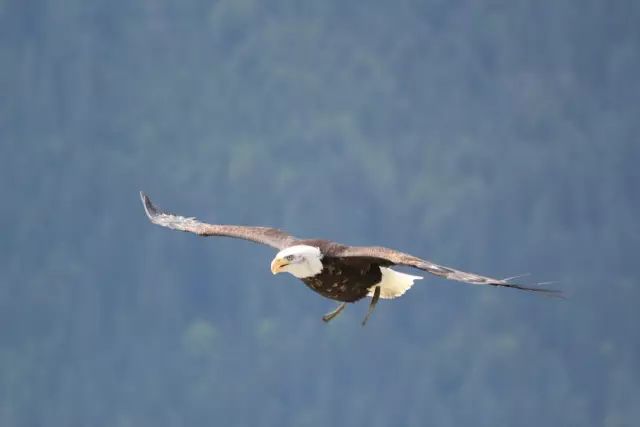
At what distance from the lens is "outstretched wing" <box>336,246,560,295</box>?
14250 millimetres

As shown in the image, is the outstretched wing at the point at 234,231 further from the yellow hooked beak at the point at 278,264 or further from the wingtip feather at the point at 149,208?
the yellow hooked beak at the point at 278,264

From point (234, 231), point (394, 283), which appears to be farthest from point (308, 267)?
point (234, 231)

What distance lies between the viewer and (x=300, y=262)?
15758 mm

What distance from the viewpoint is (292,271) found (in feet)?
51.8

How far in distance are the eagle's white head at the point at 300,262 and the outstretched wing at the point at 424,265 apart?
0.23m

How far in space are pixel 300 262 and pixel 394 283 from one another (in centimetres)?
144

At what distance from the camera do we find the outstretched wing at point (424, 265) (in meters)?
14.2

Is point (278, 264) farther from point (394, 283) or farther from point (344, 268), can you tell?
point (394, 283)

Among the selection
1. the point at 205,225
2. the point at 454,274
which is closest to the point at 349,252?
the point at 454,274

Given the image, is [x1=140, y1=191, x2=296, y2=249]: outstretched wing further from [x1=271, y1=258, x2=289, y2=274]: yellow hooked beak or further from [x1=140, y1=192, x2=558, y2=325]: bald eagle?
[x1=271, y1=258, x2=289, y2=274]: yellow hooked beak

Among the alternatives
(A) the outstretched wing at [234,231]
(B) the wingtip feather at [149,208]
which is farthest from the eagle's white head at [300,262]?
(B) the wingtip feather at [149,208]

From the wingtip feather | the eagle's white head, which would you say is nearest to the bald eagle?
the eagle's white head

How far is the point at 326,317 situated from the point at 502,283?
2924 millimetres

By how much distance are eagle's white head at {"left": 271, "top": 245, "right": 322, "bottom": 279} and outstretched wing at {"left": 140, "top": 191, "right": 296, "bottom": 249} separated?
97 cm
